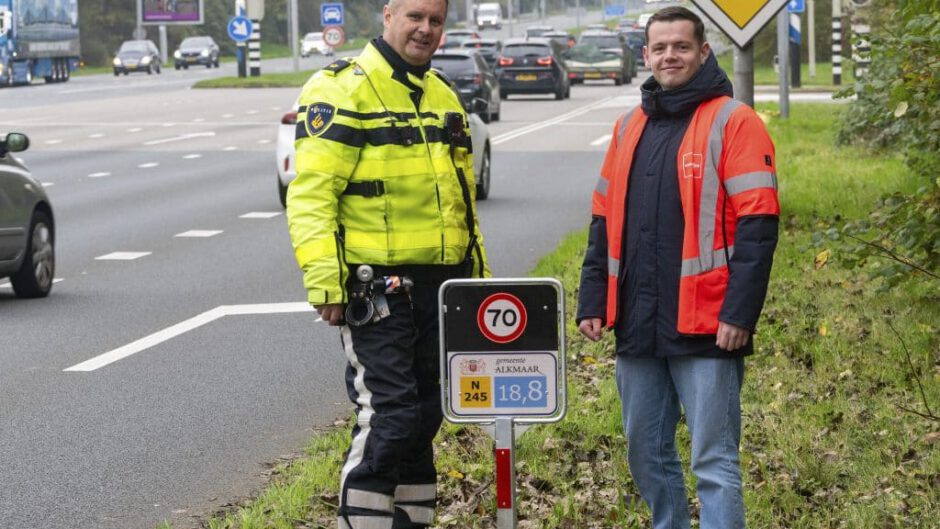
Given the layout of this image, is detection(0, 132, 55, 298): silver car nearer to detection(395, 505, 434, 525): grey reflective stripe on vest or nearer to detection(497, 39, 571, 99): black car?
detection(395, 505, 434, 525): grey reflective stripe on vest

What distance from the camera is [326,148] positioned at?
16.7 ft

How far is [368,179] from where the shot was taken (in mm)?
5160

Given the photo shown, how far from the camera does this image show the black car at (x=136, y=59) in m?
78.3

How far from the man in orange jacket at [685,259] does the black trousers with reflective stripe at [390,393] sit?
0.48m

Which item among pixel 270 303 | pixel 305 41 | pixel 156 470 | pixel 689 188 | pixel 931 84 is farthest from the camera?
pixel 305 41

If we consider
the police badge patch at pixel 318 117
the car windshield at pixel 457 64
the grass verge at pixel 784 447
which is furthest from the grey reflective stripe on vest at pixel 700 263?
the car windshield at pixel 457 64

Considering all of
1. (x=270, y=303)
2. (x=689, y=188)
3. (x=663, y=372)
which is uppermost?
(x=689, y=188)

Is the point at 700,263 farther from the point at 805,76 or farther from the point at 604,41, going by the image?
the point at 604,41

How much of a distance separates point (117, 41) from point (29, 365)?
308 ft

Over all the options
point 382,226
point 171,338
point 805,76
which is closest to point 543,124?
point 805,76

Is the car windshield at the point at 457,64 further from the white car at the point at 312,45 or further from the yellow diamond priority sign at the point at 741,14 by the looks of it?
the white car at the point at 312,45

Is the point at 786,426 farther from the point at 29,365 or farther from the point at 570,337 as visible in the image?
the point at 29,365

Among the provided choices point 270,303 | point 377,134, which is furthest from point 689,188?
point 270,303

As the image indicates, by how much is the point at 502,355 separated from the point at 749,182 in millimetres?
815
